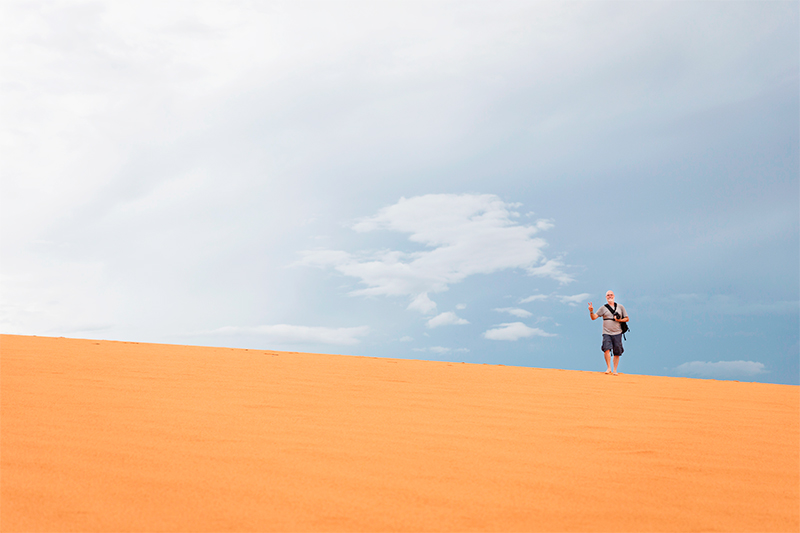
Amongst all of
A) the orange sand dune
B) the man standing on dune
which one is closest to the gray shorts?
the man standing on dune

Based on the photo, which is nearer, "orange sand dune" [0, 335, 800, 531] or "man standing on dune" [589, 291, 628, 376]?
"orange sand dune" [0, 335, 800, 531]

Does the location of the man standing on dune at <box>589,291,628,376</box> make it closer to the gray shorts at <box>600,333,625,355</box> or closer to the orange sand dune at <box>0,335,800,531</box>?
the gray shorts at <box>600,333,625,355</box>

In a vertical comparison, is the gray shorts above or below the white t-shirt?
below

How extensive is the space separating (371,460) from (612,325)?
9832 millimetres

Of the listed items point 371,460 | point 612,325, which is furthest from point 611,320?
point 371,460

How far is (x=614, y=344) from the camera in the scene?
11.5 m

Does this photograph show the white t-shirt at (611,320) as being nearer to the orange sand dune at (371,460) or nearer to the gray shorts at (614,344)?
the gray shorts at (614,344)

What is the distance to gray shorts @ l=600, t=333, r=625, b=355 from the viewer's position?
11.5 metres

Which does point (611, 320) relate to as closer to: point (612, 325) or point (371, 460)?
point (612, 325)

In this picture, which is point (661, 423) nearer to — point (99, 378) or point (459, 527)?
point (459, 527)

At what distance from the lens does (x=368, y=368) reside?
816 centimetres

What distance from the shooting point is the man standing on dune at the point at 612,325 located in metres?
11.5

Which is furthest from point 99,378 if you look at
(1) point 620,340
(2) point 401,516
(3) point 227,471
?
(1) point 620,340

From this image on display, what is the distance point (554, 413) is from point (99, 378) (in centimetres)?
469
